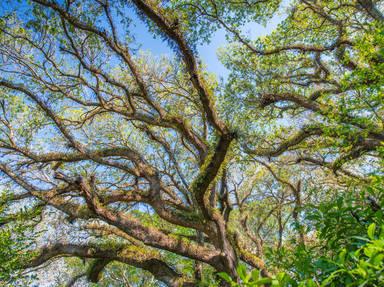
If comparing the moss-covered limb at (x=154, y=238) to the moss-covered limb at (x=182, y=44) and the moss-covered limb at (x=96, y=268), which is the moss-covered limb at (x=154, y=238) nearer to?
the moss-covered limb at (x=96, y=268)

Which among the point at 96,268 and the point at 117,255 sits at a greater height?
the point at 117,255

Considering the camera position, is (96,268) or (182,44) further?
(96,268)

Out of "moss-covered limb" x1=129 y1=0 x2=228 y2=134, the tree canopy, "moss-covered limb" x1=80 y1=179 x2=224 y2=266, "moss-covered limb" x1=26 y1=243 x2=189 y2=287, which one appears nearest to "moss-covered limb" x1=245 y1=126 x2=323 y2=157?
the tree canopy

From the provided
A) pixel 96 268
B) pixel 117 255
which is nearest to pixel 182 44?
pixel 117 255

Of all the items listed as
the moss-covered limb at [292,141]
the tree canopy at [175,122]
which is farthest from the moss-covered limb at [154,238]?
the moss-covered limb at [292,141]

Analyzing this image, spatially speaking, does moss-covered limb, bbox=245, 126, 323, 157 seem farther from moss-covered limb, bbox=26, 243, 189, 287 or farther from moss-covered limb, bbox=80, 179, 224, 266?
moss-covered limb, bbox=26, 243, 189, 287

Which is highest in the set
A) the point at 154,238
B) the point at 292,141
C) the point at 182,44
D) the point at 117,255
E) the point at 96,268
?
the point at 292,141

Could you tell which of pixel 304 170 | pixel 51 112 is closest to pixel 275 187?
pixel 304 170

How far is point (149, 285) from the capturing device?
15953mm

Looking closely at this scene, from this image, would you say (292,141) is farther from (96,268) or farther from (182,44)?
(96,268)

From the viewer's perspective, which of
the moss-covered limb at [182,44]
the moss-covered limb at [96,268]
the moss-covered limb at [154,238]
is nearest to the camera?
the moss-covered limb at [182,44]

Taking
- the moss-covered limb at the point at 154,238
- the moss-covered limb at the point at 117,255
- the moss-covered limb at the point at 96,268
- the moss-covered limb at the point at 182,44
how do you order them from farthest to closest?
the moss-covered limb at the point at 96,268
the moss-covered limb at the point at 117,255
the moss-covered limb at the point at 154,238
the moss-covered limb at the point at 182,44

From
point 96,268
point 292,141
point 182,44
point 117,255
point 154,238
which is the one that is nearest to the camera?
point 182,44

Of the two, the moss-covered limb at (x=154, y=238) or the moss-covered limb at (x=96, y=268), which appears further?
the moss-covered limb at (x=96, y=268)
